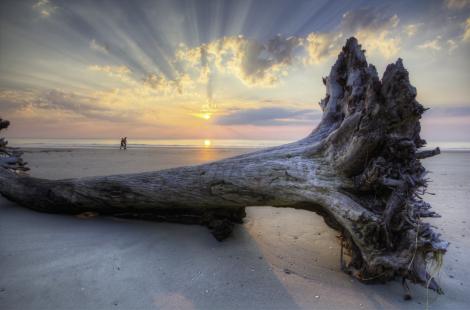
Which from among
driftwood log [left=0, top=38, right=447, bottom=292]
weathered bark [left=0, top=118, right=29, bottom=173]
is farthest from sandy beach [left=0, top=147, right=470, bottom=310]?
weathered bark [left=0, top=118, right=29, bottom=173]

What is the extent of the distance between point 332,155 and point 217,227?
6.04 ft

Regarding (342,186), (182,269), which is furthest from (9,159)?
(342,186)

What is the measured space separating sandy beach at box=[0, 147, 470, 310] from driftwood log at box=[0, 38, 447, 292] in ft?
0.78

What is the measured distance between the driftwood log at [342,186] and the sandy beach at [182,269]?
238 mm

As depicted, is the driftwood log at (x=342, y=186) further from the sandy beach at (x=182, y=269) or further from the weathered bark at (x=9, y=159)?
the weathered bark at (x=9, y=159)

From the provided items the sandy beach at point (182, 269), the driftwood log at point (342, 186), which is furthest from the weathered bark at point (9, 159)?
the sandy beach at point (182, 269)

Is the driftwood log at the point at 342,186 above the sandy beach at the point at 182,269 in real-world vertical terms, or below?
above

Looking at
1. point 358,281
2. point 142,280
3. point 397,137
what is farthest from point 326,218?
point 142,280

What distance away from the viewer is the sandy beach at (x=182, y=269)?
2.46 meters

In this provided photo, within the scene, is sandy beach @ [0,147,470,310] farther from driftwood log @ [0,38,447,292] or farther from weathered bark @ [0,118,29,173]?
weathered bark @ [0,118,29,173]

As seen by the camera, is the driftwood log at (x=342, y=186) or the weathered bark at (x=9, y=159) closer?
the driftwood log at (x=342, y=186)

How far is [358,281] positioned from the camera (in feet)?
9.00

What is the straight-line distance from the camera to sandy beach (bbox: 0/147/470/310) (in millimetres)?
2461

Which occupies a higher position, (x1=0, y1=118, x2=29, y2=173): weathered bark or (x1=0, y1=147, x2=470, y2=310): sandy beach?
(x1=0, y1=118, x2=29, y2=173): weathered bark
